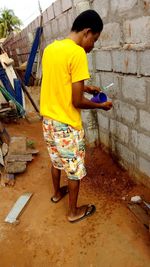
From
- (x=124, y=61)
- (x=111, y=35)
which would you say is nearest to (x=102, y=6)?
(x=111, y=35)

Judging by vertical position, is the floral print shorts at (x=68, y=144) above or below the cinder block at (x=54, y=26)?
below

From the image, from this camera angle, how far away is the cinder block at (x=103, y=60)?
10.8 ft

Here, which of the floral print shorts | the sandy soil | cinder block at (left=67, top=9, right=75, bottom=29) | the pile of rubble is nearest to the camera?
the sandy soil

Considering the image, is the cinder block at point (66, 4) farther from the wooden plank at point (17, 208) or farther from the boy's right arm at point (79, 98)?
the wooden plank at point (17, 208)

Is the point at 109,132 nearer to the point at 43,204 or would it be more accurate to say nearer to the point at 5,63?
the point at 43,204

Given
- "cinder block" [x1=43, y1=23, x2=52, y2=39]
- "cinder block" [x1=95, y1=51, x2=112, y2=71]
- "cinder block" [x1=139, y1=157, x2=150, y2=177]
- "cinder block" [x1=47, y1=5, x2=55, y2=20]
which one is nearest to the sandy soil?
"cinder block" [x1=139, y1=157, x2=150, y2=177]

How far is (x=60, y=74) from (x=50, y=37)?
4101mm

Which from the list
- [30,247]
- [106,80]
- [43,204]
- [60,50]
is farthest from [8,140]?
[60,50]

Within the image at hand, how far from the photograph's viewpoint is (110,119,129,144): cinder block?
333 centimetres

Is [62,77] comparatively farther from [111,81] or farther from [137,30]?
[111,81]

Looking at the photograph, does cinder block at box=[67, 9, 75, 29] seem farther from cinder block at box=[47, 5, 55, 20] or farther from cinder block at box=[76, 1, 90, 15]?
cinder block at box=[47, 5, 55, 20]

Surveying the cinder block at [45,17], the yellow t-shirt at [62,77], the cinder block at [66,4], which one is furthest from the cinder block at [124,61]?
the cinder block at [45,17]

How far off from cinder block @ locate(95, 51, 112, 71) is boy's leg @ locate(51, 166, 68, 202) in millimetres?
1374

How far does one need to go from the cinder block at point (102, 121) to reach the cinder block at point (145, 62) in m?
1.23
